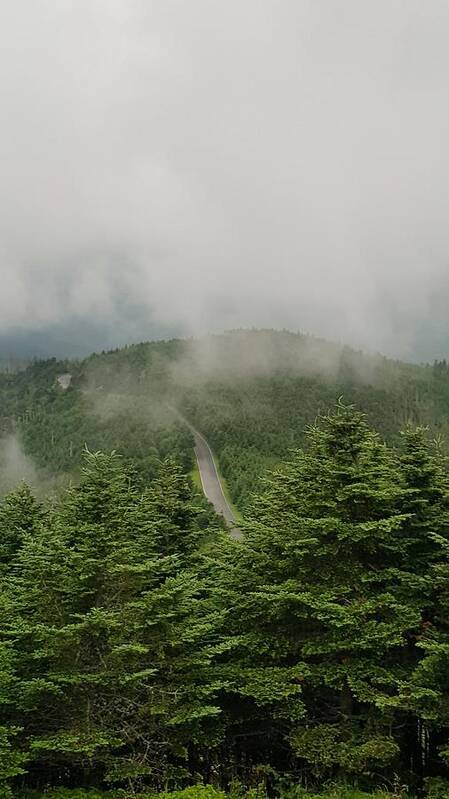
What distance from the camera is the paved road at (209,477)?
111275 millimetres

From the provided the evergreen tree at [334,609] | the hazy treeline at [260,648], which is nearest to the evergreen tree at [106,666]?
the hazy treeline at [260,648]

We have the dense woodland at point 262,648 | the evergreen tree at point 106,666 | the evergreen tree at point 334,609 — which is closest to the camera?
the evergreen tree at point 106,666

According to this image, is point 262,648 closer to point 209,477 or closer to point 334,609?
point 334,609

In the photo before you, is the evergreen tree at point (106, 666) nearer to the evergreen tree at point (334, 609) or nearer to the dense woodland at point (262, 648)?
the dense woodland at point (262, 648)

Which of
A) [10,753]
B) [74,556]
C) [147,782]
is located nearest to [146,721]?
[147,782]

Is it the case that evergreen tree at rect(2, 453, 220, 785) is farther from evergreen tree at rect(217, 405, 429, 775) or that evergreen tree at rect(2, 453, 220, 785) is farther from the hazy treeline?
evergreen tree at rect(217, 405, 429, 775)

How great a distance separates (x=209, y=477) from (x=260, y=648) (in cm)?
12416

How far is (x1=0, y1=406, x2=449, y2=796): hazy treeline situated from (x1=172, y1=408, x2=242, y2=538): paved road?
78.0 metres

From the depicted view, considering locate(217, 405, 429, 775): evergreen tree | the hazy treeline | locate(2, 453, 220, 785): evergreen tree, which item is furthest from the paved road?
locate(2, 453, 220, 785): evergreen tree

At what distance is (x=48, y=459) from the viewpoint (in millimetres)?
181125

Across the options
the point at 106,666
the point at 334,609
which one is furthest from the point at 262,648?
the point at 106,666

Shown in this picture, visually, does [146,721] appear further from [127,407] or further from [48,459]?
[127,407]

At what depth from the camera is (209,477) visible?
5438 inches

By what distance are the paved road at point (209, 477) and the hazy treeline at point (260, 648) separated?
7805 centimetres
